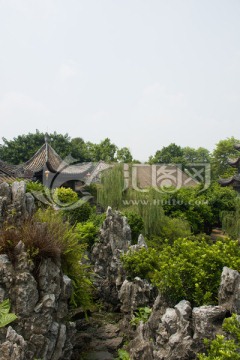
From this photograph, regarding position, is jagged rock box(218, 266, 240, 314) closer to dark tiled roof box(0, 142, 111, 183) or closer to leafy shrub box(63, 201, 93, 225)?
leafy shrub box(63, 201, 93, 225)

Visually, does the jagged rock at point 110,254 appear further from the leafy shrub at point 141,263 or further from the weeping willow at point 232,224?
the weeping willow at point 232,224

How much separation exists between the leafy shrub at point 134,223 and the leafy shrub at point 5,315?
7.33 metres

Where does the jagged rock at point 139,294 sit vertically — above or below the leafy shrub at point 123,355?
above

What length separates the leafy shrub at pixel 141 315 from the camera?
6.61 meters

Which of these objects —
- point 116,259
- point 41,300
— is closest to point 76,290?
point 41,300

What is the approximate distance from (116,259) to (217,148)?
27572mm

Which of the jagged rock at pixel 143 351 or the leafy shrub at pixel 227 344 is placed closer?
the leafy shrub at pixel 227 344

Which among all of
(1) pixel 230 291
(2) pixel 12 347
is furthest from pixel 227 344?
(2) pixel 12 347

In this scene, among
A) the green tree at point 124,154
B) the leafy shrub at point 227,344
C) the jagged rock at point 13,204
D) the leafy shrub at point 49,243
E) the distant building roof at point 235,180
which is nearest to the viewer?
the leafy shrub at point 227,344

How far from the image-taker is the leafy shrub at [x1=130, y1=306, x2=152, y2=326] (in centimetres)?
661

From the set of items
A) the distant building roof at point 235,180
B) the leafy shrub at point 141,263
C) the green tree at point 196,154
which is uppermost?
the green tree at point 196,154

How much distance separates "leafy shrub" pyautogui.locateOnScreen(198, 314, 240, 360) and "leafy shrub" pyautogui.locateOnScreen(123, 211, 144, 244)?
25.8 feet

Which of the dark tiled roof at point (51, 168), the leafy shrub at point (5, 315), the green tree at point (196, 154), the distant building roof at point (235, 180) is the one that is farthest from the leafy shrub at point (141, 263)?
the green tree at point (196, 154)

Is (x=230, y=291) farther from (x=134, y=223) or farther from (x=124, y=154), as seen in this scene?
(x=124, y=154)
